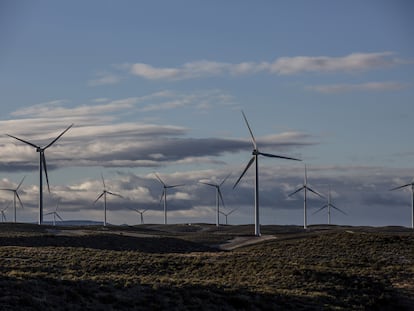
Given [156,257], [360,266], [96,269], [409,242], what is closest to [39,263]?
[96,269]

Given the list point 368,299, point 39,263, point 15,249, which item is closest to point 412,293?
point 368,299

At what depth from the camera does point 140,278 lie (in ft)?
178

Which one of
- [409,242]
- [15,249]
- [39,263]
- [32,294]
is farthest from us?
[409,242]

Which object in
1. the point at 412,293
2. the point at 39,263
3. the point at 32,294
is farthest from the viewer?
the point at 39,263

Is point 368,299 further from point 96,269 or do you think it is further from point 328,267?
point 96,269

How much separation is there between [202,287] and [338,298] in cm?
984

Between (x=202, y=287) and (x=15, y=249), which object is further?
(x=15, y=249)

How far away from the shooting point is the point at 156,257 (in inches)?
2749

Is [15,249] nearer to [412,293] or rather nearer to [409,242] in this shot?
[412,293]

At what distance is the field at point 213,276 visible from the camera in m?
44.0

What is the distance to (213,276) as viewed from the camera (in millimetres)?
60250

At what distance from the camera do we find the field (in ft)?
144

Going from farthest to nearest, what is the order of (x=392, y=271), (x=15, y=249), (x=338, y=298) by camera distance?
(x=15, y=249) → (x=392, y=271) → (x=338, y=298)

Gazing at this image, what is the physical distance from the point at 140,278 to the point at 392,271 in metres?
24.1
